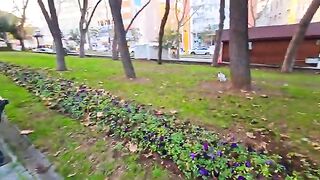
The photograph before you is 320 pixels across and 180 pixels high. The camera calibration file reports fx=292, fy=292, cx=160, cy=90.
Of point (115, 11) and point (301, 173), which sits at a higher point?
point (115, 11)

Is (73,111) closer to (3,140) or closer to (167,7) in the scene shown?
(3,140)

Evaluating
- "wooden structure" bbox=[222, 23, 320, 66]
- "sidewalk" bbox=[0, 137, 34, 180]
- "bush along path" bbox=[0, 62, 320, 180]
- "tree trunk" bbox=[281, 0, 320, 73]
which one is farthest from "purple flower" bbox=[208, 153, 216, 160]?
"wooden structure" bbox=[222, 23, 320, 66]

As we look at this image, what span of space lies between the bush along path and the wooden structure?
1367 centimetres

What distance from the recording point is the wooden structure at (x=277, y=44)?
15.5 metres

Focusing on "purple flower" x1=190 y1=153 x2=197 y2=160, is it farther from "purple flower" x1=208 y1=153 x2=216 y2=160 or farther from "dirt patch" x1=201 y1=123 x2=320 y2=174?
"dirt patch" x1=201 y1=123 x2=320 y2=174

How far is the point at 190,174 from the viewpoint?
2.85m

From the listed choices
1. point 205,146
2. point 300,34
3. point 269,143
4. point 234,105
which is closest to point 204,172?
point 205,146

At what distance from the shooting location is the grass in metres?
3.19

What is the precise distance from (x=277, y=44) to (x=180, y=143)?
1508cm

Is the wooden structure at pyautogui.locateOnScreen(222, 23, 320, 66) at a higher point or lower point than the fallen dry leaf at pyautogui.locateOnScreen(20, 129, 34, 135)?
higher

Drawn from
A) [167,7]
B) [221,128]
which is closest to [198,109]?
[221,128]

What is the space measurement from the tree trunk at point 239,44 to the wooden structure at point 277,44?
1028cm

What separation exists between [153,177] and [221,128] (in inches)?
54.8

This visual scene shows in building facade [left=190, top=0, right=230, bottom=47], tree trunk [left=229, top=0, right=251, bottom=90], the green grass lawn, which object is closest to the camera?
the green grass lawn
